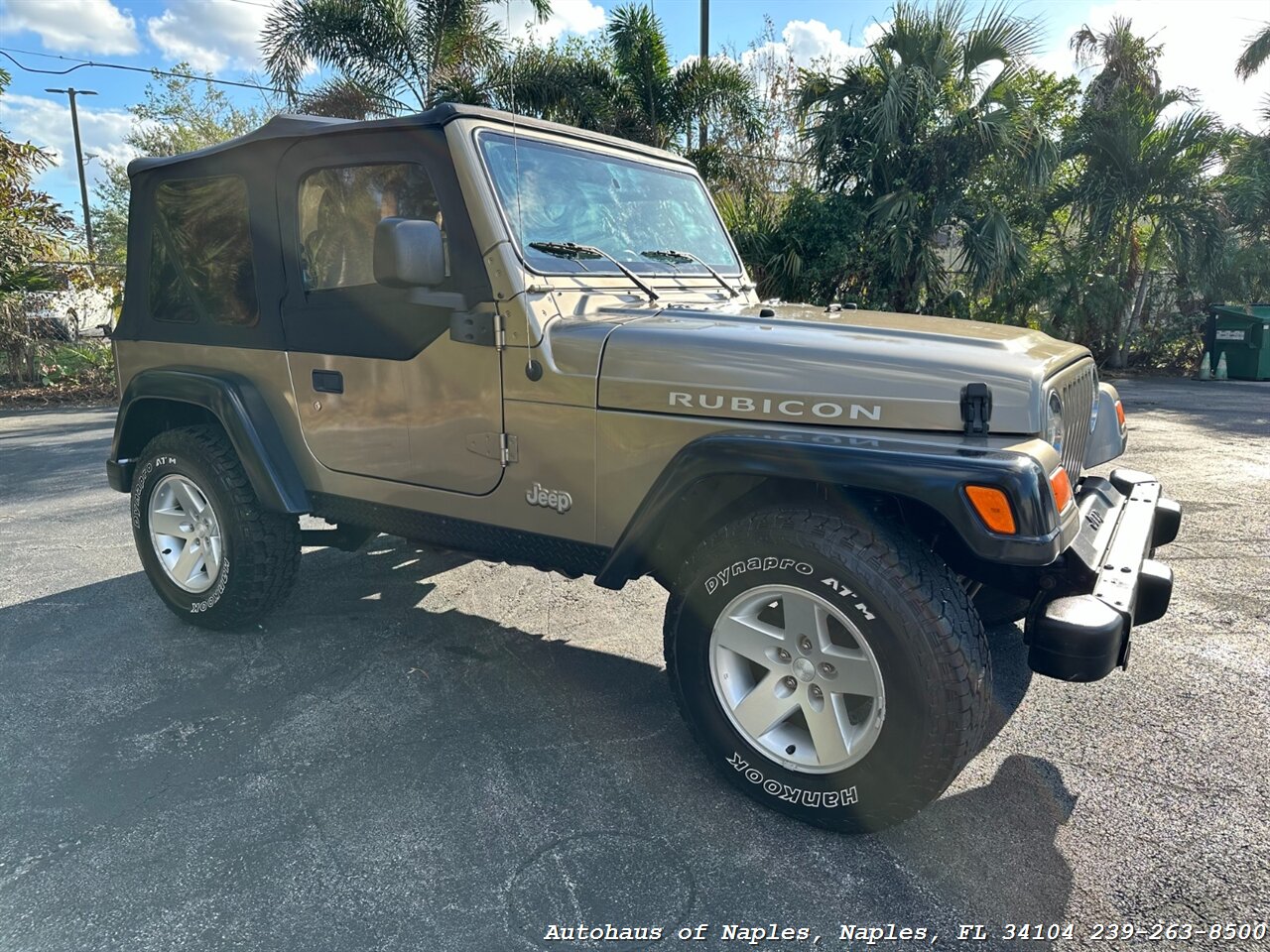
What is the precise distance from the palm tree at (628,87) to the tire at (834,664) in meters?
11.3

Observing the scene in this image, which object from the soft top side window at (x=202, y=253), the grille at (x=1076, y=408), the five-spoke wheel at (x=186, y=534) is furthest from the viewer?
the five-spoke wheel at (x=186, y=534)

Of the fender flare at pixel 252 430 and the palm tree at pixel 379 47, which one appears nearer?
the fender flare at pixel 252 430

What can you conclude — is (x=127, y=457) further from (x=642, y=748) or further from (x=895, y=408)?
(x=895, y=408)

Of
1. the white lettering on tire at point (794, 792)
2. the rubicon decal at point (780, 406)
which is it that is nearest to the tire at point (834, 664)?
the white lettering on tire at point (794, 792)

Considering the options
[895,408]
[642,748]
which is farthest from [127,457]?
[895,408]

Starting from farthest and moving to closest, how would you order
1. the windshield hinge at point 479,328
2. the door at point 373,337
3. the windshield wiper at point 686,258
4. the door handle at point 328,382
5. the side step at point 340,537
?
1. the side step at point 340,537
2. the windshield wiper at point 686,258
3. the door handle at point 328,382
4. the door at point 373,337
5. the windshield hinge at point 479,328

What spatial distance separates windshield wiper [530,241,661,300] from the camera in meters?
3.00

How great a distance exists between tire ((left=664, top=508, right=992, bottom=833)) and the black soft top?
173 centimetres

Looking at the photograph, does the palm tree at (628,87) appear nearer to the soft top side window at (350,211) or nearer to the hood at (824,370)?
the soft top side window at (350,211)

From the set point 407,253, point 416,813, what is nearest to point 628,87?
point 407,253

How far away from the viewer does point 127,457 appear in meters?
4.17

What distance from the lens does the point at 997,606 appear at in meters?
3.13

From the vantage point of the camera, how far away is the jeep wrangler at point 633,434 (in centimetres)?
225

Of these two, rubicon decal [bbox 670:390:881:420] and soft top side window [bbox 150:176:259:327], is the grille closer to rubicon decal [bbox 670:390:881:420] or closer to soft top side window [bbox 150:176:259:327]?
rubicon decal [bbox 670:390:881:420]
